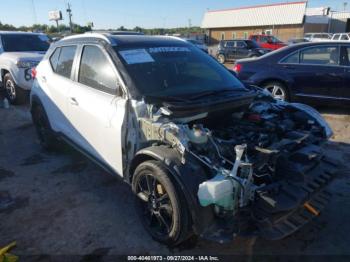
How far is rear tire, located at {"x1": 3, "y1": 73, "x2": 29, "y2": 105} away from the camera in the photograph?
8570 mm

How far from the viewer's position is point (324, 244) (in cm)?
303

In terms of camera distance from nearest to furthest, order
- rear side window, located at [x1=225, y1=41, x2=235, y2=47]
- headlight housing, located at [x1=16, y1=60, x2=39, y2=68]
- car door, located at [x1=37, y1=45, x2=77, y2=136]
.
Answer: car door, located at [x1=37, y1=45, x2=77, y2=136] < headlight housing, located at [x1=16, y1=60, x2=39, y2=68] < rear side window, located at [x1=225, y1=41, x2=235, y2=47]

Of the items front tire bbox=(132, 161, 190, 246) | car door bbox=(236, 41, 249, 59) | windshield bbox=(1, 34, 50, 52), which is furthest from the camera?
car door bbox=(236, 41, 249, 59)

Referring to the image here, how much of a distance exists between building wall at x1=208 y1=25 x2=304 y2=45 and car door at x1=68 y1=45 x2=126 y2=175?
4195cm

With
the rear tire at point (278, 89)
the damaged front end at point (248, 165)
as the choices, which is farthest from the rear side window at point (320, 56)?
the damaged front end at point (248, 165)

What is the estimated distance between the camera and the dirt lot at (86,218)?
→ 3.02 meters

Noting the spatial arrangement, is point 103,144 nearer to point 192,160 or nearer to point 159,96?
point 159,96

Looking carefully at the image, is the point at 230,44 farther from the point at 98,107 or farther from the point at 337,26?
the point at 337,26

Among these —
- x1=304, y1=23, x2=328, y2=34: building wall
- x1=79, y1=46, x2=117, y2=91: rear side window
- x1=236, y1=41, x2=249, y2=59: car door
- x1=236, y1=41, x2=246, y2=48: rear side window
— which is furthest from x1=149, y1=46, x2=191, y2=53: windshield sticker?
x1=304, y1=23, x2=328, y2=34: building wall

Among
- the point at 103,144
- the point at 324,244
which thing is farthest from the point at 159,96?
the point at 324,244

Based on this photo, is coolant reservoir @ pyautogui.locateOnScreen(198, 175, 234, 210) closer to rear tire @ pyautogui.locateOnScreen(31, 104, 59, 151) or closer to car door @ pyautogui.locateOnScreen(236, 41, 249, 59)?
rear tire @ pyautogui.locateOnScreen(31, 104, 59, 151)

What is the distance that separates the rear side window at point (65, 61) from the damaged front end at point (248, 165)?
68.2 inches

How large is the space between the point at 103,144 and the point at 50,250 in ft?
3.75

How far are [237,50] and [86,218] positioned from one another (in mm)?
17895
